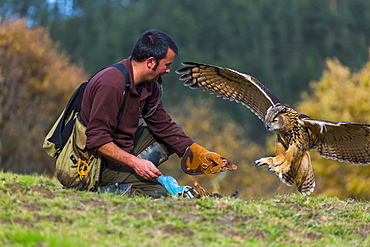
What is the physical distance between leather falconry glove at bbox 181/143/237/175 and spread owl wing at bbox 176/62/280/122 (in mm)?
1684

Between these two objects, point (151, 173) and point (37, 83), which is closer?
point (151, 173)

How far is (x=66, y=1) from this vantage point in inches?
3302

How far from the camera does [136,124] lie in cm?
616

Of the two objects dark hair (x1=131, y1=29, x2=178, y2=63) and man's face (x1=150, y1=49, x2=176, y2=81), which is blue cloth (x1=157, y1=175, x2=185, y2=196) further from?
dark hair (x1=131, y1=29, x2=178, y2=63)

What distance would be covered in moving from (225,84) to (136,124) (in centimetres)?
233

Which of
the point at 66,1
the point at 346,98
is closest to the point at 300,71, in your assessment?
the point at 66,1

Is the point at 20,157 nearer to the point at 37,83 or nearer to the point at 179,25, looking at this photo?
the point at 37,83

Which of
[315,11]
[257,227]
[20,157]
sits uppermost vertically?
[315,11]

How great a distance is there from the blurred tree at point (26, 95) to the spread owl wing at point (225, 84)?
16577 mm

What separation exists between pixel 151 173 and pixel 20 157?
20.5 metres

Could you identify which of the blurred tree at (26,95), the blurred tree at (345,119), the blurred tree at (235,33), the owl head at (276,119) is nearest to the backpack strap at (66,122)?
the owl head at (276,119)

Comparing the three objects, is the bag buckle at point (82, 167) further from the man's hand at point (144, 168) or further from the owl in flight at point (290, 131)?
the owl in flight at point (290, 131)

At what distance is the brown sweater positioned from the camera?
548cm

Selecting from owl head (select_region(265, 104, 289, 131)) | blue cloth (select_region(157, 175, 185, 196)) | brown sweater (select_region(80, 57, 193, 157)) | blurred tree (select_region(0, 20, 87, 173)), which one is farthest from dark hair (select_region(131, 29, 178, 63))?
blurred tree (select_region(0, 20, 87, 173))
